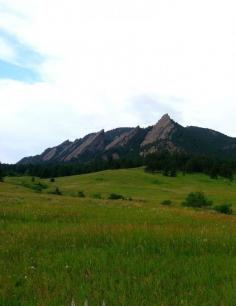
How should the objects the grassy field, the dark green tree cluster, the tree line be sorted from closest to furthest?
the grassy field < the dark green tree cluster < the tree line

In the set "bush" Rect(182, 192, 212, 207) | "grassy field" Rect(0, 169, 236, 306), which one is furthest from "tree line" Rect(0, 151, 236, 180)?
"grassy field" Rect(0, 169, 236, 306)

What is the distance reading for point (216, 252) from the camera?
441 inches

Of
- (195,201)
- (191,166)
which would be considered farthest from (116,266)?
(191,166)

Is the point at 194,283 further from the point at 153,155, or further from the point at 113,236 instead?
the point at 153,155

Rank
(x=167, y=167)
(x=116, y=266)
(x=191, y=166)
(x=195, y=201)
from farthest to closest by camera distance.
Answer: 1. (x=191, y=166)
2. (x=167, y=167)
3. (x=195, y=201)
4. (x=116, y=266)

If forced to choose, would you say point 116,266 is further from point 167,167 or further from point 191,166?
point 191,166

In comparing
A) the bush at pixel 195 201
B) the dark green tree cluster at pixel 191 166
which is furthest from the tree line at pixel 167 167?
the bush at pixel 195 201

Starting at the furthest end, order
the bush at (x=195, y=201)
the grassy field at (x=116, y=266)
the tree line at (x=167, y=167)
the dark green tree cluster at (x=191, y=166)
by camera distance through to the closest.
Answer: the tree line at (x=167, y=167), the dark green tree cluster at (x=191, y=166), the bush at (x=195, y=201), the grassy field at (x=116, y=266)

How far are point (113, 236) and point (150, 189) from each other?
106672 mm

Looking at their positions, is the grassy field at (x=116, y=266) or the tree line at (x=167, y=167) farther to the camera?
the tree line at (x=167, y=167)

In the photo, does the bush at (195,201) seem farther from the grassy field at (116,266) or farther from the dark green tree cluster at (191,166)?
the dark green tree cluster at (191,166)

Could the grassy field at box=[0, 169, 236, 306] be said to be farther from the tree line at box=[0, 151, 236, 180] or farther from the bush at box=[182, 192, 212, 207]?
the tree line at box=[0, 151, 236, 180]

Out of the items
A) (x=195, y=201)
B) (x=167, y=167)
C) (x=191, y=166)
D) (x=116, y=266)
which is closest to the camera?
(x=116, y=266)

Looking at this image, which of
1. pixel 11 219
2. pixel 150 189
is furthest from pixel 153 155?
pixel 11 219
